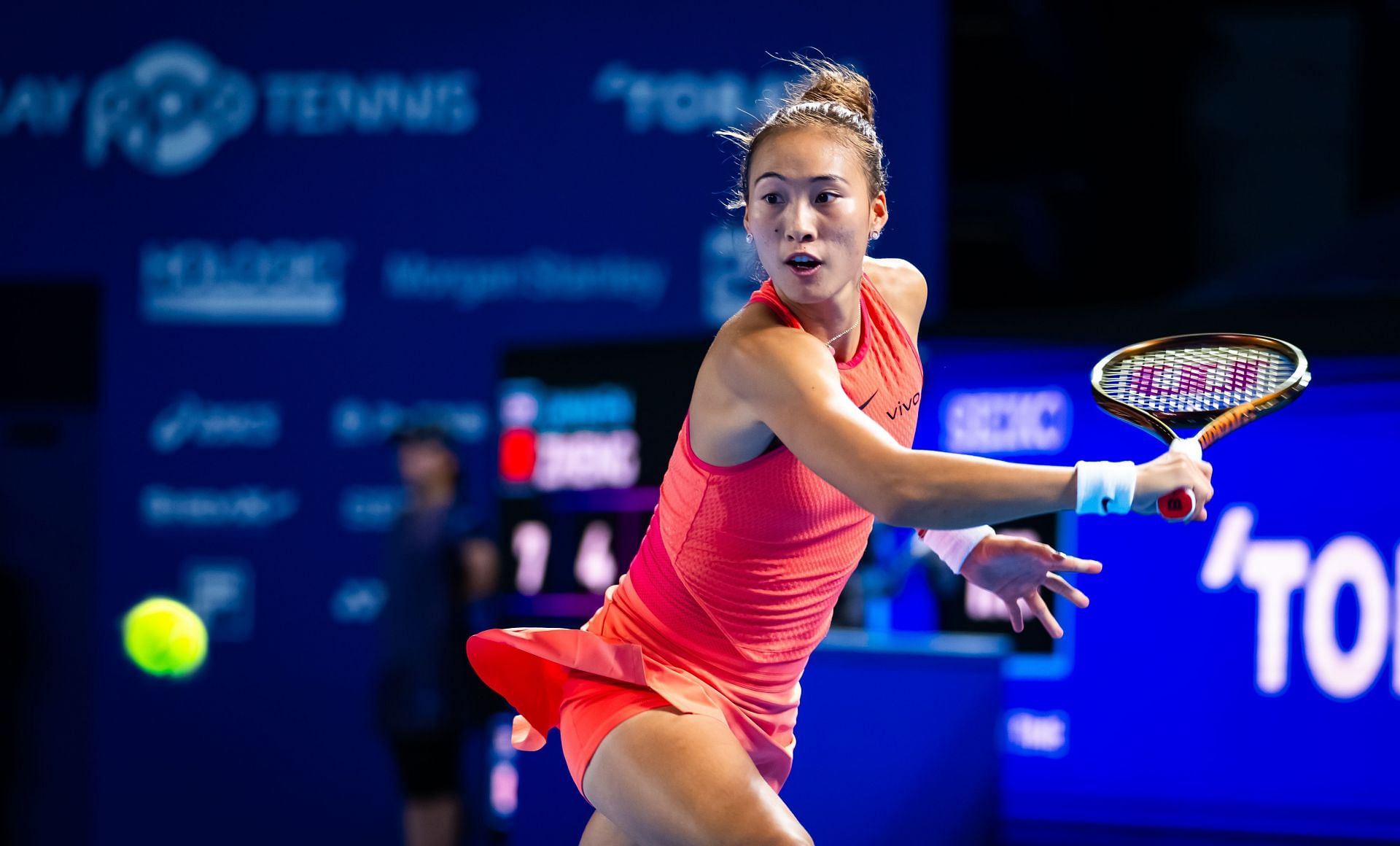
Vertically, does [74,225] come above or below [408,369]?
above

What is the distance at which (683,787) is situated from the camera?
90.8 inches

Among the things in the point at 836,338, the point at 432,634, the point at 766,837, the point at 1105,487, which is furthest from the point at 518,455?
the point at 1105,487

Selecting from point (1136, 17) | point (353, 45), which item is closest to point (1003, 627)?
point (353, 45)

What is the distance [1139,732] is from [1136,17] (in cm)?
670

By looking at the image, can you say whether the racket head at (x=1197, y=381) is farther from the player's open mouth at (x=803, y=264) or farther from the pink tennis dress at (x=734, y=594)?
the player's open mouth at (x=803, y=264)

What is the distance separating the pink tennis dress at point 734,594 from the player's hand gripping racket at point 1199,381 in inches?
12.8

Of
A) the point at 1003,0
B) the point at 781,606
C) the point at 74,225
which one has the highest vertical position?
the point at 1003,0

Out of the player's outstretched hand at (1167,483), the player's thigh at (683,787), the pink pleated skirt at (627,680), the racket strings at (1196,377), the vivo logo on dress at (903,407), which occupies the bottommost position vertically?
the player's thigh at (683,787)

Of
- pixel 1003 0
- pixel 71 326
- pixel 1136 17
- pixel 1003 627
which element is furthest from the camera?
pixel 1136 17

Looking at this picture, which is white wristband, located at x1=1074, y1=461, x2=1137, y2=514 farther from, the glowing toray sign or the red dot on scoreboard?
the red dot on scoreboard

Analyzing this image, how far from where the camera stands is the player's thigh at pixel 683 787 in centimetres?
228

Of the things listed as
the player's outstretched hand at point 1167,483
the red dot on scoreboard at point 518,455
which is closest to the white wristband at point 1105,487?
the player's outstretched hand at point 1167,483

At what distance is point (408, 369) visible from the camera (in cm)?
684

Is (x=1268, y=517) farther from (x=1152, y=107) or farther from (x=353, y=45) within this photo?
(x=1152, y=107)
